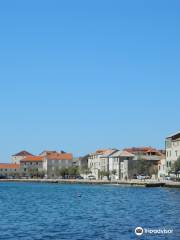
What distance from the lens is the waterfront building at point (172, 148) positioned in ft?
426

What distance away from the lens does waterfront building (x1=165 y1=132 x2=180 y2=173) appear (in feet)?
426

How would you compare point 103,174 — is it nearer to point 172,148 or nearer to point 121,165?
point 121,165

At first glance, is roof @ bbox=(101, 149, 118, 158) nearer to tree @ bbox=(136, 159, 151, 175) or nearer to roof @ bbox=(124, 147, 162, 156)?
roof @ bbox=(124, 147, 162, 156)

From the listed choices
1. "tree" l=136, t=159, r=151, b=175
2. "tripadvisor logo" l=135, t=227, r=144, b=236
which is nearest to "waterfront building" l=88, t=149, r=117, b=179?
"tree" l=136, t=159, r=151, b=175

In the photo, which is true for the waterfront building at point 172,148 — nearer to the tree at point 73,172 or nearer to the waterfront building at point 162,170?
the waterfront building at point 162,170

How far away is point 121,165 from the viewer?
576ft

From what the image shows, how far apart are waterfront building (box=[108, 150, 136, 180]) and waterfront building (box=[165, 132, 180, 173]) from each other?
107 feet

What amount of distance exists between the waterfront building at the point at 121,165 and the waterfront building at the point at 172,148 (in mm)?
32654

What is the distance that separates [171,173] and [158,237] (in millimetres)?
96088

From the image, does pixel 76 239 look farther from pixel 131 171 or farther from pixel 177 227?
pixel 131 171

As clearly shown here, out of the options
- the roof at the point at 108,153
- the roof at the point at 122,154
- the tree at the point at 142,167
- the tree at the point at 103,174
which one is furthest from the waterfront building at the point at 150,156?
the tree at the point at 103,174

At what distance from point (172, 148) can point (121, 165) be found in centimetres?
4392

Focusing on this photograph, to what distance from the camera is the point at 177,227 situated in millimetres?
36250

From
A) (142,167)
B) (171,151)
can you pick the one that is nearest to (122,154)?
(142,167)
